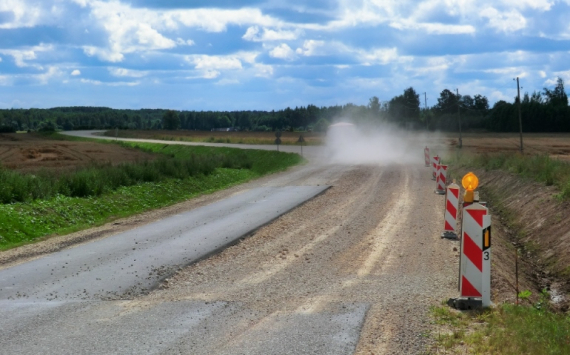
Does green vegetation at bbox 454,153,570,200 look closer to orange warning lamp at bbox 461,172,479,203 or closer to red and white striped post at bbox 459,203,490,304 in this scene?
orange warning lamp at bbox 461,172,479,203

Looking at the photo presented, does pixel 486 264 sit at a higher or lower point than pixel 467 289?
higher

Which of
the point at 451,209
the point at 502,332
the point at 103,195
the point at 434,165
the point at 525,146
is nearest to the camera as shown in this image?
the point at 502,332

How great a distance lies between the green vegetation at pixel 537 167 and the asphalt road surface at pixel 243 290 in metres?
4.84

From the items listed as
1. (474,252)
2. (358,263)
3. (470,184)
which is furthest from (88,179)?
(474,252)

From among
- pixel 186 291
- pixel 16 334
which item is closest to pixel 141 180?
pixel 186 291

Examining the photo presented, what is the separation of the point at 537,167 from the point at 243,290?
724 inches

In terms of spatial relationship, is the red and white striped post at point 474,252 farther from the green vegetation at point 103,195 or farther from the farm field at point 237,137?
the farm field at point 237,137

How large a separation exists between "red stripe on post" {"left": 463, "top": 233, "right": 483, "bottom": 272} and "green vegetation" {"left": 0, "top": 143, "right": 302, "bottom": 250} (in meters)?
10.3

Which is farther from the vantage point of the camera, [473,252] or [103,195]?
[103,195]

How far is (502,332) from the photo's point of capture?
750 cm

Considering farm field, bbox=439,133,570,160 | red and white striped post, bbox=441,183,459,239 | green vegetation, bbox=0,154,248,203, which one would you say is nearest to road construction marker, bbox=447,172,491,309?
red and white striped post, bbox=441,183,459,239

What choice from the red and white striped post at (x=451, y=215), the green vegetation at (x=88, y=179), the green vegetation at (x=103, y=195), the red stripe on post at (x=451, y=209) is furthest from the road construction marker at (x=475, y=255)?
the green vegetation at (x=88, y=179)

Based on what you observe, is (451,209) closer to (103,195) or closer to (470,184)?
(470,184)

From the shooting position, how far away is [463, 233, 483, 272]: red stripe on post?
9.11m
